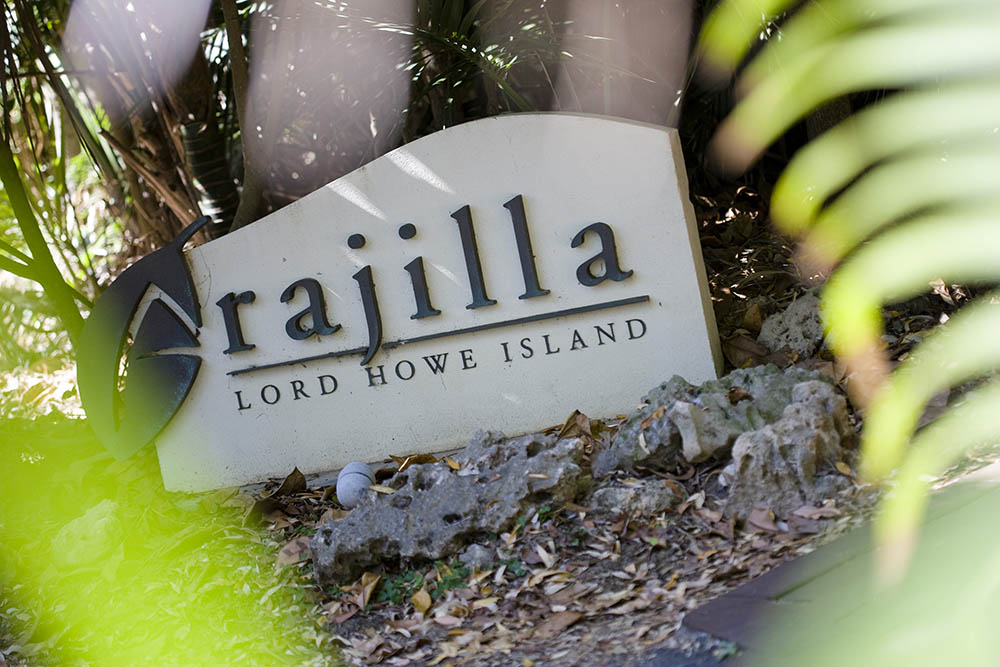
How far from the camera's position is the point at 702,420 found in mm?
3145

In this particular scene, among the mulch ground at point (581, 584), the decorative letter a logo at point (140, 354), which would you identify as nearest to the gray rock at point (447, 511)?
the mulch ground at point (581, 584)

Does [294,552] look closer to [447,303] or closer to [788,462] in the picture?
[447,303]

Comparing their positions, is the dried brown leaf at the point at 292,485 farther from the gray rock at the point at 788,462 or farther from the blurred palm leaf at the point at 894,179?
the blurred palm leaf at the point at 894,179

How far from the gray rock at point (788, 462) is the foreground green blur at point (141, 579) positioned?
1263 mm

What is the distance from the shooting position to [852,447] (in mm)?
2994

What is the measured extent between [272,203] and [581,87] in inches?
82.5

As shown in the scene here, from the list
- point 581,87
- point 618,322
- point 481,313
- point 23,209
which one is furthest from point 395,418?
point 23,209

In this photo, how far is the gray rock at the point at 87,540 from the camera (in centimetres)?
371

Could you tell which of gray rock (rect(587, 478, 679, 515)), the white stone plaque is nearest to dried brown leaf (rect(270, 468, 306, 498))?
the white stone plaque

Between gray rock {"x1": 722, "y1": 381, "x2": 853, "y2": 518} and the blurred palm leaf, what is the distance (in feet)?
0.38

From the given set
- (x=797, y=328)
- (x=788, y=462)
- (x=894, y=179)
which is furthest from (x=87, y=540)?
(x=894, y=179)

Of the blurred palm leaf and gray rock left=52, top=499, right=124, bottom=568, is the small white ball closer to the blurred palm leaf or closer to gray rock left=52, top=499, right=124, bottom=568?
gray rock left=52, top=499, right=124, bottom=568

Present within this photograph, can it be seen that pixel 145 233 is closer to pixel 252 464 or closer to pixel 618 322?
pixel 252 464

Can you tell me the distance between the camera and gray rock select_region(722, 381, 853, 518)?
281 centimetres
